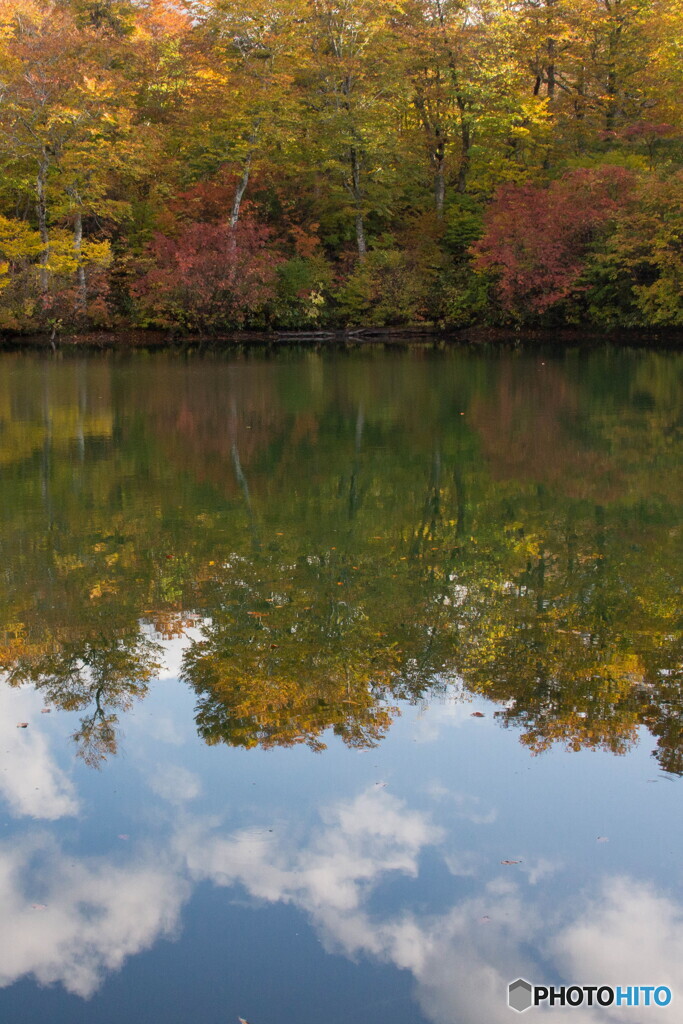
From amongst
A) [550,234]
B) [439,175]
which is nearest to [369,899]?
[550,234]

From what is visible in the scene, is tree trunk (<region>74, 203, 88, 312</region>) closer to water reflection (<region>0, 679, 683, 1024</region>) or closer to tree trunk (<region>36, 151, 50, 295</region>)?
tree trunk (<region>36, 151, 50, 295</region>)

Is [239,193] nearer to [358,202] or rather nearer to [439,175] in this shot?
[358,202]

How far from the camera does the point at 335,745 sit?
4066 mm

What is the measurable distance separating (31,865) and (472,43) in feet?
110

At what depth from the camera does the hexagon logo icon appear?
104 inches

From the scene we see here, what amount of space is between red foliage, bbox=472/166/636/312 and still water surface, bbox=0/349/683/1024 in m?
22.2

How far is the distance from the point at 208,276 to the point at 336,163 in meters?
5.65

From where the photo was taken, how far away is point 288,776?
3.82 meters

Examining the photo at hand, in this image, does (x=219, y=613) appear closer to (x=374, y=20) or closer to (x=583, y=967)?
(x=583, y=967)

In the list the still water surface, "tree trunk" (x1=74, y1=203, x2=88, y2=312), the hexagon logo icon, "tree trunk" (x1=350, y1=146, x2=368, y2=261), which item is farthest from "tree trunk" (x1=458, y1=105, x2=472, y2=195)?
the hexagon logo icon

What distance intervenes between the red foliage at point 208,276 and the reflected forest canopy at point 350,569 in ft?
60.4

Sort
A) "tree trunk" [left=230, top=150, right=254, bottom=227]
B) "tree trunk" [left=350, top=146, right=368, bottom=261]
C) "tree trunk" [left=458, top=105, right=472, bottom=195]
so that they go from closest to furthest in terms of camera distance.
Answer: "tree trunk" [left=230, top=150, right=254, bottom=227], "tree trunk" [left=350, top=146, right=368, bottom=261], "tree trunk" [left=458, top=105, right=472, bottom=195]

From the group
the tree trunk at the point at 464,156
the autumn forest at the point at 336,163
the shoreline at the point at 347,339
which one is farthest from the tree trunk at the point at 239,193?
the tree trunk at the point at 464,156

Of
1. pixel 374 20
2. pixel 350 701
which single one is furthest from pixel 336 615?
pixel 374 20
